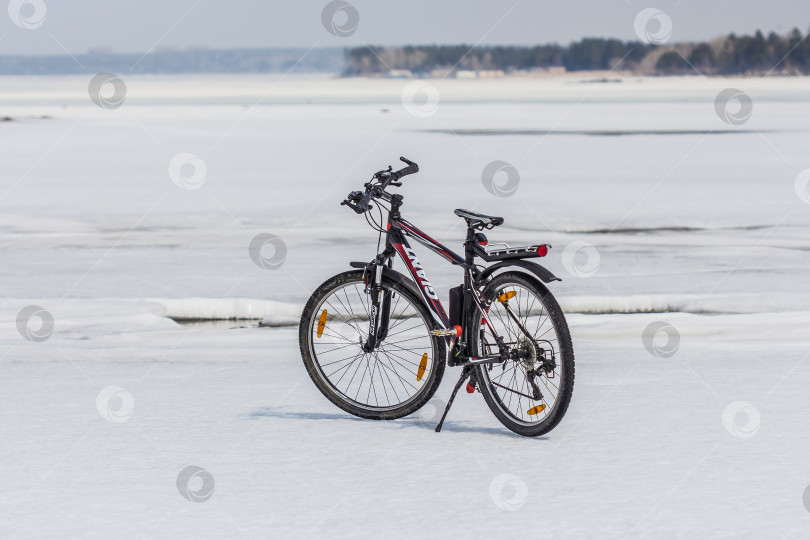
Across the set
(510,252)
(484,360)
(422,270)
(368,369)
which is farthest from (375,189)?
(368,369)

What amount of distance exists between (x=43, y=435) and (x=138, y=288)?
4.29 m

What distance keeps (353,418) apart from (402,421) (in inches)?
10.2

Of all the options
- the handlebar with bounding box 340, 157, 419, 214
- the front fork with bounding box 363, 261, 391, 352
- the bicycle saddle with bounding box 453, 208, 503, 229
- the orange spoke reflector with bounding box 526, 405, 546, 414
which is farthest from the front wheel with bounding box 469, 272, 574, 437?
the handlebar with bounding box 340, 157, 419, 214

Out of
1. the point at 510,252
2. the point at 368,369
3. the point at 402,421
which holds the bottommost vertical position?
the point at 402,421

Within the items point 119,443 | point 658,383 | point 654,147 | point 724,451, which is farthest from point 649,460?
point 654,147

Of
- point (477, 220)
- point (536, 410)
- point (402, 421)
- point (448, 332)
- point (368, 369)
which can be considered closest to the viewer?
point (536, 410)

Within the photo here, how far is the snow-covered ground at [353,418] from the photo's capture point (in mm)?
4109

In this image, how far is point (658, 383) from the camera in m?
6.08

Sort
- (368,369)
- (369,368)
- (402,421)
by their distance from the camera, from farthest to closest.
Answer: (369,368) → (368,369) → (402,421)

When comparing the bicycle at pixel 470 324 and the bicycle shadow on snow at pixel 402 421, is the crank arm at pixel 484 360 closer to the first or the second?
the bicycle at pixel 470 324

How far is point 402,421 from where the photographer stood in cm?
554

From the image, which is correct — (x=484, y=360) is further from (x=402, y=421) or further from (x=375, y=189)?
(x=375, y=189)

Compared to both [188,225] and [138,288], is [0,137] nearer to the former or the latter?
[188,225]

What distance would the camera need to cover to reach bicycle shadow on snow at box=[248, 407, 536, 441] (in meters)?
5.29
